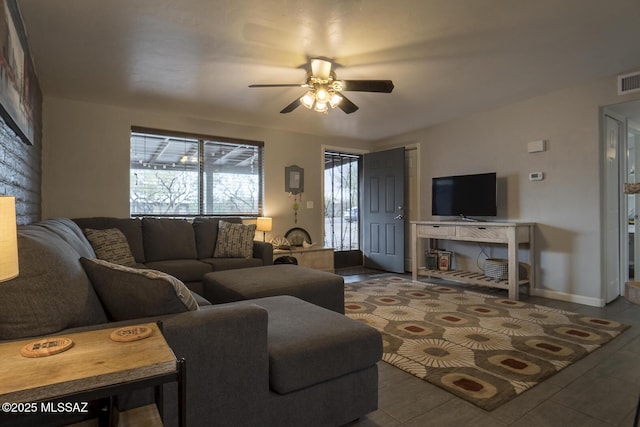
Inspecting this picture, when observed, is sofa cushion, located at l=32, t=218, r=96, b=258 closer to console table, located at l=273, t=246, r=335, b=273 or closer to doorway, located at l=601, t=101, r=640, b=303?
console table, located at l=273, t=246, r=335, b=273

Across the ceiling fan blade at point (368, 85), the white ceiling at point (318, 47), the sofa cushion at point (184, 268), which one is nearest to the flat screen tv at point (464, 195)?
the white ceiling at point (318, 47)

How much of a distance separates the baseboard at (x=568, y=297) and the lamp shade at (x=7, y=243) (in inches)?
182

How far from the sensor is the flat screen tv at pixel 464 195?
4.36 m

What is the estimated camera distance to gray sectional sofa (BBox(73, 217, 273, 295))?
360 centimetres

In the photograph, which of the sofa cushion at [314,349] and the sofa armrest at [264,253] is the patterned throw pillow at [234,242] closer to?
the sofa armrest at [264,253]

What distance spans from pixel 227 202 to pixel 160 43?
2508 millimetres

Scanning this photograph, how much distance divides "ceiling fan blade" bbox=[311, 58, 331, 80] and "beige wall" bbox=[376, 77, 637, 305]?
2588 millimetres

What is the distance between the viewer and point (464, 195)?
4.62m

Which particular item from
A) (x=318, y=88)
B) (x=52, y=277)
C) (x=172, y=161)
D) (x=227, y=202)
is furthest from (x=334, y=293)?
(x=172, y=161)

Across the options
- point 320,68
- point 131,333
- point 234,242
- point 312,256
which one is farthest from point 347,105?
point 131,333

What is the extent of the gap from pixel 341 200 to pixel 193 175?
2.59 metres

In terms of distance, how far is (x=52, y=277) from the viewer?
1.13m

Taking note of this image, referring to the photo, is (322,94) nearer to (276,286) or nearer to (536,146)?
(276,286)

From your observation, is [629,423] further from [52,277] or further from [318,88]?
[318,88]
